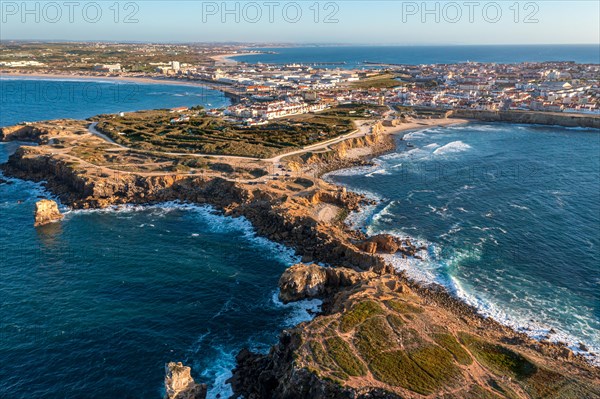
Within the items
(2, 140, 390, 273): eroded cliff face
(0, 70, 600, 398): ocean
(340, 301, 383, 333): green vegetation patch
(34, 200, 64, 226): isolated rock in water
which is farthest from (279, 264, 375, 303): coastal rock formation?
(34, 200, 64, 226): isolated rock in water

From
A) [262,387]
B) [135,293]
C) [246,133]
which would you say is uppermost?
[246,133]

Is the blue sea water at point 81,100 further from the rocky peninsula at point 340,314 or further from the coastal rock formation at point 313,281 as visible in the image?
the coastal rock formation at point 313,281

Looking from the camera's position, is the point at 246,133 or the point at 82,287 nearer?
the point at 82,287

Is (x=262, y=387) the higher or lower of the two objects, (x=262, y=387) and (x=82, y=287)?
the lower

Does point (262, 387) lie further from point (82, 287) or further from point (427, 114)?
point (427, 114)

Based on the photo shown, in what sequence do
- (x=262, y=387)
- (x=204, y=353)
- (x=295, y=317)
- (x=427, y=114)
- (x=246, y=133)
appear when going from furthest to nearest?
(x=427, y=114) → (x=246, y=133) → (x=295, y=317) → (x=204, y=353) → (x=262, y=387)

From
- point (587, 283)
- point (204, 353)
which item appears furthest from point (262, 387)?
point (587, 283)
